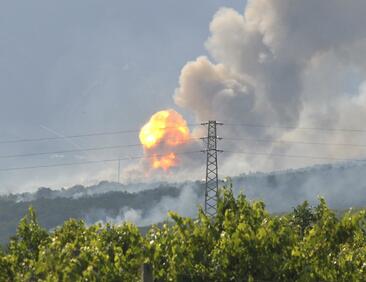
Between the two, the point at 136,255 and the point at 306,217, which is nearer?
the point at 136,255

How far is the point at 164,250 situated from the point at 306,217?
163ft

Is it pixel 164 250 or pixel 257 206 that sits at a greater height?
pixel 257 206

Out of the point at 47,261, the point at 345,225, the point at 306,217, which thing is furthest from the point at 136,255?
the point at 306,217

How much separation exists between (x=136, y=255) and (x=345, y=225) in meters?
10.3

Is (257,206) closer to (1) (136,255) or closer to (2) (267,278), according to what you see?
(2) (267,278)

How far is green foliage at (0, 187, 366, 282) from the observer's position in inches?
925

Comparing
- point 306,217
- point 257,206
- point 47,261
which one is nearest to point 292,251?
point 257,206

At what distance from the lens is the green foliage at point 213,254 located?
23500 mm

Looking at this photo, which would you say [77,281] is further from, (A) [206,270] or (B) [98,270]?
(A) [206,270]

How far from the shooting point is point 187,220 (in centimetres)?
2627

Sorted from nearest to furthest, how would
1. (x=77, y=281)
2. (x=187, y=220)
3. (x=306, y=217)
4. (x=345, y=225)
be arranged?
(x=77, y=281), (x=187, y=220), (x=345, y=225), (x=306, y=217)

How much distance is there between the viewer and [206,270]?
2423 centimetres

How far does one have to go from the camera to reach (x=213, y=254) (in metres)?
24.5

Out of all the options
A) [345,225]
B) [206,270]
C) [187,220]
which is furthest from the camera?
[345,225]
